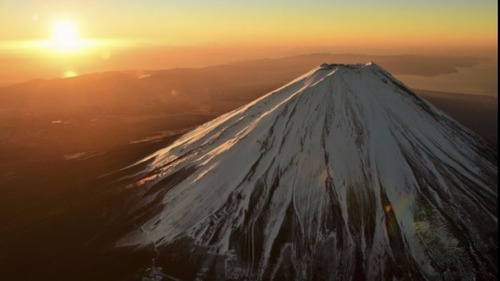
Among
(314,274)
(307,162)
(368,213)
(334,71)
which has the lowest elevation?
(314,274)

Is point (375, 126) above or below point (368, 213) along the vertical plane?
above

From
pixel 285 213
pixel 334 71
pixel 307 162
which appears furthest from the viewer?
pixel 334 71

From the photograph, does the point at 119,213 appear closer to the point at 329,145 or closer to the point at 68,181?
the point at 68,181

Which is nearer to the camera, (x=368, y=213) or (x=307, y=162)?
(x=368, y=213)

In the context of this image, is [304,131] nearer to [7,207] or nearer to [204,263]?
[204,263]

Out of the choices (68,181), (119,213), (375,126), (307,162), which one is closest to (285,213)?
(307,162)

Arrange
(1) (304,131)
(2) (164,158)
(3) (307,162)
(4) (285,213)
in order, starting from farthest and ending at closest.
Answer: (2) (164,158) → (1) (304,131) → (3) (307,162) → (4) (285,213)
